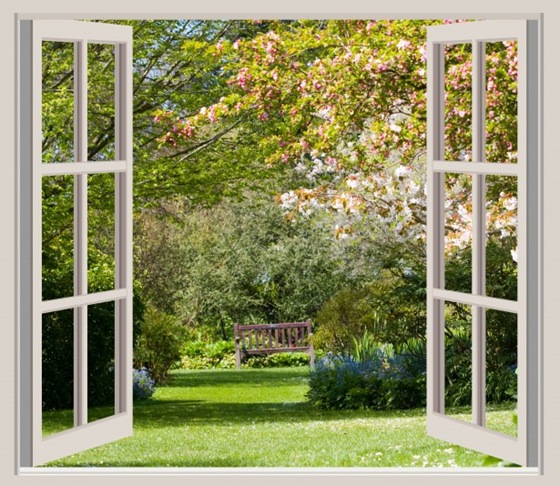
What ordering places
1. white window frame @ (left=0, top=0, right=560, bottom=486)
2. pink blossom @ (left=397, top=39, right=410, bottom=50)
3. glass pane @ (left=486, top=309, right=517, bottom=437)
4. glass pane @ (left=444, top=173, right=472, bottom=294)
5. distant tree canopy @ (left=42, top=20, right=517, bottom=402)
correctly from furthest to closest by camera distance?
glass pane @ (left=444, top=173, right=472, bottom=294), glass pane @ (left=486, top=309, right=517, bottom=437), distant tree canopy @ (left=42, top=20, right=517, bottom=402), pink blossom @ (left=397, top=39, right=410, bottom=50), white window frame @ (left=0, top=0, right=560, bottom=486)

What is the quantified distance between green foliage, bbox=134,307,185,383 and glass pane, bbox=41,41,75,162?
90.4 inches

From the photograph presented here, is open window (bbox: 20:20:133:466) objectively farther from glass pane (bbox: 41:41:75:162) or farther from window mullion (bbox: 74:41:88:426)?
glass pane (bbox: 41:41:75:162)

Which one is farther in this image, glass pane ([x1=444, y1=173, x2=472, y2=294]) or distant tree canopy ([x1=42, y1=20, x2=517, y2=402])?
glass pane ([x1=444, y1=173, x2=472, y2=294])

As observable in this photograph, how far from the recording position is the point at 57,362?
979 cm

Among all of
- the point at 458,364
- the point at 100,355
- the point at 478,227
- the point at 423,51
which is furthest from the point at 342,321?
the point at 478,227

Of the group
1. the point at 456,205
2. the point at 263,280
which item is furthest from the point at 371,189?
the point at 263,280

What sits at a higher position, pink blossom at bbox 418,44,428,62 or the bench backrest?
pink blossom at bbox 418,44,428,62

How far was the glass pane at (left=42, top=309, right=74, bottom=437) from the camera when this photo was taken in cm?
976

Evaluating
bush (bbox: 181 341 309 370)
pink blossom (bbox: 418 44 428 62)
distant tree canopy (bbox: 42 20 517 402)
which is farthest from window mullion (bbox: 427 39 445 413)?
bush (bbox: 181 341 309 370)

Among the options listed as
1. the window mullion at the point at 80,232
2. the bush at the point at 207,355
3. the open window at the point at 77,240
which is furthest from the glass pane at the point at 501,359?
the bush at the point at 207,355

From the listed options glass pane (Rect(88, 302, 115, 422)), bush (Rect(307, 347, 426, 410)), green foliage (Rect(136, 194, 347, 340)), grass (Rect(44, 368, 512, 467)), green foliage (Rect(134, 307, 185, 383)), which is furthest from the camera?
green foliage (Rect(136, 194, 347, 340))

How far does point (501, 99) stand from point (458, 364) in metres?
2.96
